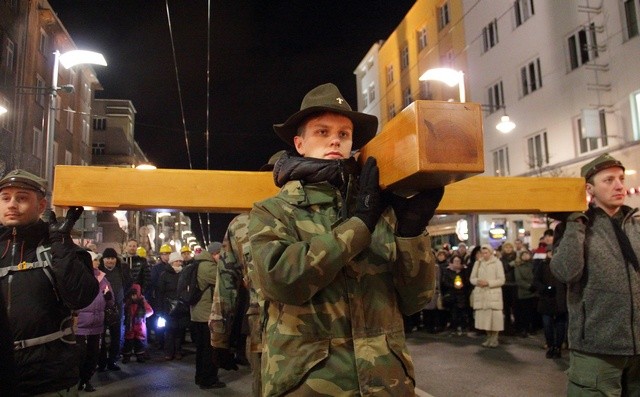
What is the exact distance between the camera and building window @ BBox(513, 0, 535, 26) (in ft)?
75.5

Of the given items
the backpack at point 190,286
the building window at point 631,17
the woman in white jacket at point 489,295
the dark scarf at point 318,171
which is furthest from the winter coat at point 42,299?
the building window at point 631,17

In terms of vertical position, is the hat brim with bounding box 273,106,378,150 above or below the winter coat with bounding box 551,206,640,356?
above

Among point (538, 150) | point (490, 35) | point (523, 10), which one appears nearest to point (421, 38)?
point (490, 35)

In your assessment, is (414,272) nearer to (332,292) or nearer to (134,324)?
(332,292)

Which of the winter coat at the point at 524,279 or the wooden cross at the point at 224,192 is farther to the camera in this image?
the winter coat at the point at 524,279

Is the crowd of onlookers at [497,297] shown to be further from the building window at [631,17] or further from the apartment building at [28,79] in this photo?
the apartment building at [28,79]

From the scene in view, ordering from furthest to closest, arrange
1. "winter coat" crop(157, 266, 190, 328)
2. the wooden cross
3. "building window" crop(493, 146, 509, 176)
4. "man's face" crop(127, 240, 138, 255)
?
"building window" crop(493, 146, 509, 176) → "man's face" crop(127, 240, 138, 255) → "winter coat" crop(157, 266, 190, 328) → the wooden cross

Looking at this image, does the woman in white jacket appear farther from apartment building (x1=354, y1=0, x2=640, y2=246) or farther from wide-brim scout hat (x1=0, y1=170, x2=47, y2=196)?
wide-brim scout hat (x1=0, y1=170, x2=47, y2=196)

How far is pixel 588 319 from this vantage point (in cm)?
356

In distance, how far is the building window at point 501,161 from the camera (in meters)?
25.4

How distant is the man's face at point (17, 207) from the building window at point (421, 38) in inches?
1310

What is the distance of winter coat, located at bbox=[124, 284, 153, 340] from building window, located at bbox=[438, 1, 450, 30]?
26279 mm

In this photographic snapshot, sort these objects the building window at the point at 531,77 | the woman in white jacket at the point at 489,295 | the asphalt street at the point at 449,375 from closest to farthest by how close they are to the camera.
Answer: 1. the asphalt street at the point at 449,375
2. the woman in white jacket at the point at 489,295
3. the building window at the point at 531,77

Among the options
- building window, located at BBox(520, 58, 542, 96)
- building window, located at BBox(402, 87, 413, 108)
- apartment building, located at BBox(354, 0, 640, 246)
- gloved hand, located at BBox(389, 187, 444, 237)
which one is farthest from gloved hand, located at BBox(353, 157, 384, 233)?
building window, located at BBox(402, 87, 413, 108)
